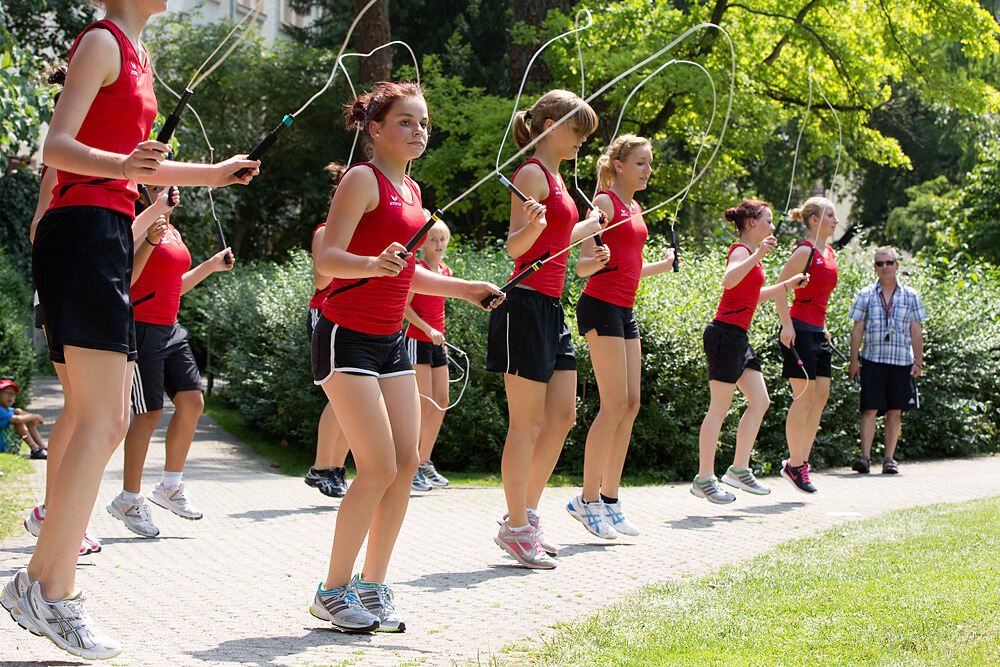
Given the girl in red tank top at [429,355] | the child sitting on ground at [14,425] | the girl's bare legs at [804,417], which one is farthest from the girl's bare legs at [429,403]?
the child sitting on ground at [14,425]

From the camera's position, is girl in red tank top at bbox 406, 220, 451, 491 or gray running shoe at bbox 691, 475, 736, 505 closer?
gray running shoe at bbox 691, 475, 736, 505

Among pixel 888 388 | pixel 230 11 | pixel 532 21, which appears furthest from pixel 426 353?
pixel 230 11

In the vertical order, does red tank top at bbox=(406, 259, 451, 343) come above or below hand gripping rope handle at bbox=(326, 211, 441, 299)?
below

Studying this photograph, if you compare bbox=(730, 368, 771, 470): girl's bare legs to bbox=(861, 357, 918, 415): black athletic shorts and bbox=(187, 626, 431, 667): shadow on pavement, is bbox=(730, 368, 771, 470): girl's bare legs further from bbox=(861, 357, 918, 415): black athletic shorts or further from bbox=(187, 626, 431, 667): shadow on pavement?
bbox=(187, 626, 431, 667): shadow on pavement

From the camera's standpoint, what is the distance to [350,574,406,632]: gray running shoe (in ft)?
13.6

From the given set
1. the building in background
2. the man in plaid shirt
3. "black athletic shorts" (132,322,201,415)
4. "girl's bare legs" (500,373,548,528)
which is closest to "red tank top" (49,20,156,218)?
"girl's bare legs" (500,373,548,528)

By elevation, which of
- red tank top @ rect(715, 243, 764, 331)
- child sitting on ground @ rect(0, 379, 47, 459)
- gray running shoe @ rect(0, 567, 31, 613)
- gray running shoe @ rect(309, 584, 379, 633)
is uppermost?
red tank top @ rect(715, 243, 764, 331)

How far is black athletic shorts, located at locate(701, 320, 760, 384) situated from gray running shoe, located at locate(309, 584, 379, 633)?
435 centimetres

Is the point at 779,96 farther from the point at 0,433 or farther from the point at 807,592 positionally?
the point at 807,592

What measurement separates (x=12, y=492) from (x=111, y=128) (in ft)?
16.6

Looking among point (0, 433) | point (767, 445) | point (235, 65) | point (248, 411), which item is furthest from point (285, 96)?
point (767, 445)

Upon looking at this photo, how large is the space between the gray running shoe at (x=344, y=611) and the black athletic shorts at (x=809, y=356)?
17.3 ft

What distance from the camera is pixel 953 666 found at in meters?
3.54

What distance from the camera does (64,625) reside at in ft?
11.2
